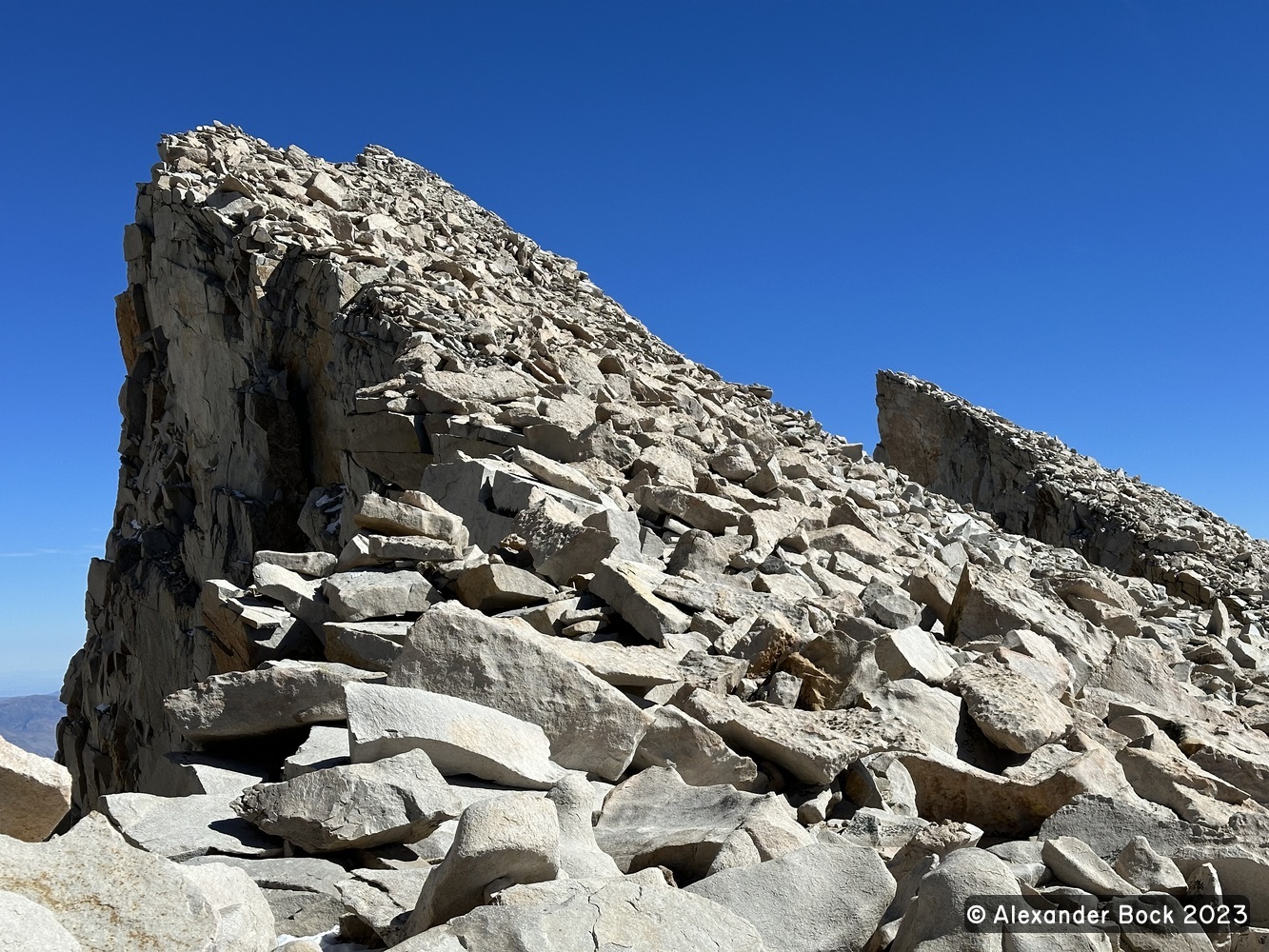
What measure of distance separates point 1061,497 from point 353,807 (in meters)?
21.9

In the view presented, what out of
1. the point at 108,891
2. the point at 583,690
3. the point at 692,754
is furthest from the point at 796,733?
the point at 108,891

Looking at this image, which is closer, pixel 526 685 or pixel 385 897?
pixel 385 897

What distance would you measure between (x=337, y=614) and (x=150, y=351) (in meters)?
16.4

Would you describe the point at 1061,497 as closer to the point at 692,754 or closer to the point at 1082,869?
the point at 692,754

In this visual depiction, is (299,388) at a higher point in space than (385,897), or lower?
higher

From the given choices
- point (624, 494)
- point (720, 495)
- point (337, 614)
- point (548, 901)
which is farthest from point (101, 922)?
point (720, 495)

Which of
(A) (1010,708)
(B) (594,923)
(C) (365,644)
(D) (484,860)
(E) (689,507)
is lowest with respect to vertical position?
(B) (594,923)

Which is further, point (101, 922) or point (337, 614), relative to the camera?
point (337, 614)

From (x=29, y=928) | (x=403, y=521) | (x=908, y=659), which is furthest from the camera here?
(x=403, y=521)

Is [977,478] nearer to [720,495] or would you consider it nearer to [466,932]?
[720,495]

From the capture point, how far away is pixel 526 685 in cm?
508

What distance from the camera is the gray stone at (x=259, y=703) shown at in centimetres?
502

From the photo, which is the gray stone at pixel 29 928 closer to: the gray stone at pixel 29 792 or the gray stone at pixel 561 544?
the gray stone at pixel 29 792

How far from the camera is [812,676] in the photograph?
20.4 feet
